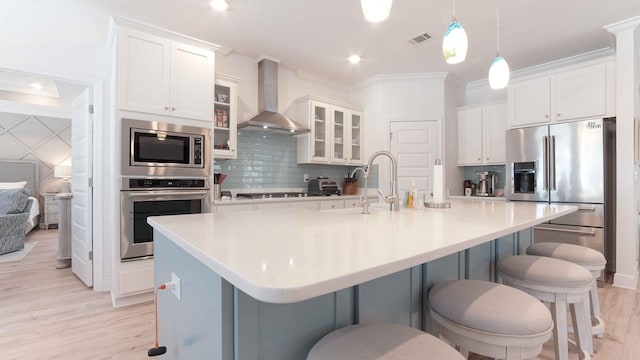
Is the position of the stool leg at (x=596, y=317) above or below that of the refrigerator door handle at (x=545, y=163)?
below

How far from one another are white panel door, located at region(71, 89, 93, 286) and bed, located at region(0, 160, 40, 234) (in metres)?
3.70

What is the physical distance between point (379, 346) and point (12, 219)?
5.73m

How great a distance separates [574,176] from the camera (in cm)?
323

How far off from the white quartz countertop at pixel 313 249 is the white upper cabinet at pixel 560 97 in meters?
2.88

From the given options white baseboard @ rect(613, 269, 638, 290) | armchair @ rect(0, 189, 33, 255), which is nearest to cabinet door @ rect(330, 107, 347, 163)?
white baseboard @ rect(613, 269, 638, 290)

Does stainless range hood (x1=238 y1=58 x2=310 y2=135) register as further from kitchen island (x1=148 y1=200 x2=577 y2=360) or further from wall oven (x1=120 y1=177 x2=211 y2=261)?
kitchen island (x1=148 y1=200 x2=577 y2=360)

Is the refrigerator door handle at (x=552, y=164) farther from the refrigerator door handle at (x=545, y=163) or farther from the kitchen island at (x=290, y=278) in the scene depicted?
the kitchen island at (x=290, y=278)

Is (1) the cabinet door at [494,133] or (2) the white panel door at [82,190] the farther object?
(1) the cabinet door at [494,133]

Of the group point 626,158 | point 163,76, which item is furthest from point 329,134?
point 626,158

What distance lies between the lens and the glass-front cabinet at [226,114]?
3473 mm

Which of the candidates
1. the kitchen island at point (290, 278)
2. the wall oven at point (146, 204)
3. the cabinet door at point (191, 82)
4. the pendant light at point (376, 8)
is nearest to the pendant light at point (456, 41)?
the pendant light at point (376, 8)

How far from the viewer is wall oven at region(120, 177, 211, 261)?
2615mm

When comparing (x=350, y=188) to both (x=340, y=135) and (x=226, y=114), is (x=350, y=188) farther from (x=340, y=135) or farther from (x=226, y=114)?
(x=226, y=114)

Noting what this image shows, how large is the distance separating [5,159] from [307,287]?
8.43 meters
